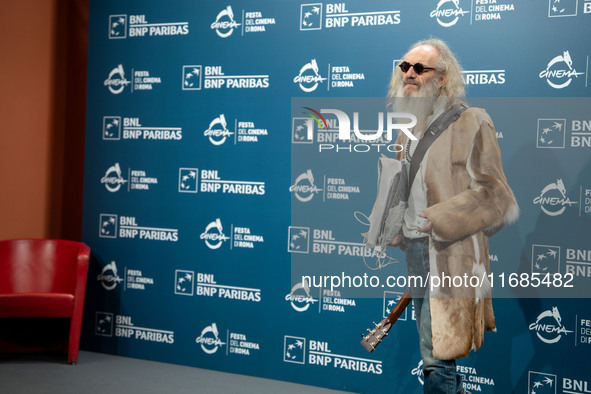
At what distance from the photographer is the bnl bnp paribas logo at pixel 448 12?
166 inches

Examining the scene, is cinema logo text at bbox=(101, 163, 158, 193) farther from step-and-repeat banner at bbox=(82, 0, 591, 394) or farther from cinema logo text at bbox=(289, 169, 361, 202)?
cinema logo text at bbox=(289, 169, 361, 202)

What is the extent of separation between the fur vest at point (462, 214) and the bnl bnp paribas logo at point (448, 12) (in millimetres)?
760

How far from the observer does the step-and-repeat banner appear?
157 inches

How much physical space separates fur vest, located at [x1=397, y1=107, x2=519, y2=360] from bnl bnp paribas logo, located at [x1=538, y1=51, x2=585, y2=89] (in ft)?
1.74

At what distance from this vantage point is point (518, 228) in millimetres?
4055

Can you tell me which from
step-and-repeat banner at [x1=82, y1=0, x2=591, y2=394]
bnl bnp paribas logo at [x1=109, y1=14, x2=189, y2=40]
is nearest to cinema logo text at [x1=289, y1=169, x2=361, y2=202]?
step-and-repeat banner at [x1=82, y1=0, x2=591, y2=394]

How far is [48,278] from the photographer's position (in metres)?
5.12

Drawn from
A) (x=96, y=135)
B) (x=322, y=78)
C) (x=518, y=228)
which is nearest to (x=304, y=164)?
(x=322, y=78)

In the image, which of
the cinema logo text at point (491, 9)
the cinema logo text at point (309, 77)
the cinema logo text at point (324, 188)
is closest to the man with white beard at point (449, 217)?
the cinema logo text at point (491, 9)

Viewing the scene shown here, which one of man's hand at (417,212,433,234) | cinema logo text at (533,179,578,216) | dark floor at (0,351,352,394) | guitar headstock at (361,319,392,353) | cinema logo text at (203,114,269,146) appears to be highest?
cinema logo text at (203,114,269,146)

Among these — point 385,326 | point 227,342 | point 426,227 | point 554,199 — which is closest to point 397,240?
point 426,227

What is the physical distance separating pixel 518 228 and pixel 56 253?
3.48 m

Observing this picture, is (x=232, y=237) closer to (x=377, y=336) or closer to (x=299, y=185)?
(x=299, y=185)

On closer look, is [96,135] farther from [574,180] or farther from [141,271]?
[574,180]
